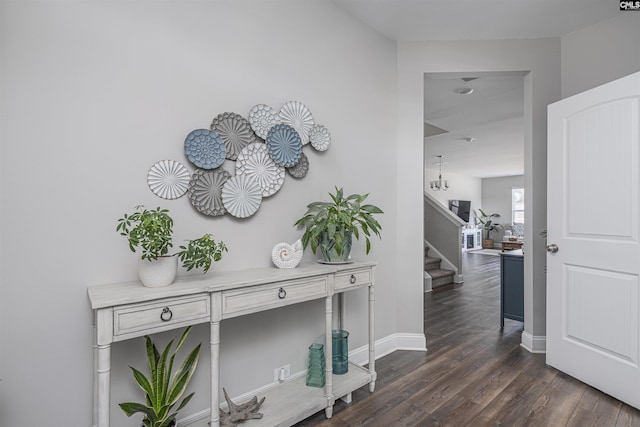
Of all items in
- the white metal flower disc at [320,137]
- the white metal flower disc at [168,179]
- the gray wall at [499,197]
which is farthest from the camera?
the gray wall at [499,197]

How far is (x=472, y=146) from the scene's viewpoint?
704cm

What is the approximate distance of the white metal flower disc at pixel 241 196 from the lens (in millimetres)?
1778

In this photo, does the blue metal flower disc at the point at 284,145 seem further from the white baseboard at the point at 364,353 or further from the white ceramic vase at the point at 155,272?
the white baseboard at the point at 364,353

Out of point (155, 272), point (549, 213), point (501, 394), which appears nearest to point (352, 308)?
point (501, 394)

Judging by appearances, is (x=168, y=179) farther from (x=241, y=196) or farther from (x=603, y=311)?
(x=603, y=311)

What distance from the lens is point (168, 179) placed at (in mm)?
1605

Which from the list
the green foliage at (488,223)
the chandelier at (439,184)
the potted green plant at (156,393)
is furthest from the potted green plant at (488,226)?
the potted green plant at (156,393)

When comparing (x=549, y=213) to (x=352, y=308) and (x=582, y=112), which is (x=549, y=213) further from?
(x=352, y=308)

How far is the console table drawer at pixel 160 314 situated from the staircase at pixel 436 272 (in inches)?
172

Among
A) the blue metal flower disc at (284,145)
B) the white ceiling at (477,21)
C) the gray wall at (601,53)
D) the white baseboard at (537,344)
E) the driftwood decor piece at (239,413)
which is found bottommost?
the white baseboard at (537,344)

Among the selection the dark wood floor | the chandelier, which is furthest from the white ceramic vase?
the chandelier

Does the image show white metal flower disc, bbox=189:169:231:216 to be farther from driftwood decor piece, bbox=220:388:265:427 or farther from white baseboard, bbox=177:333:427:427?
white baseboard, bbox=177:333:427:427

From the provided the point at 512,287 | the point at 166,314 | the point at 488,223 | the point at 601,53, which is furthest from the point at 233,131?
the point at 488,223

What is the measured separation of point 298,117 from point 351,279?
3.60 feet
